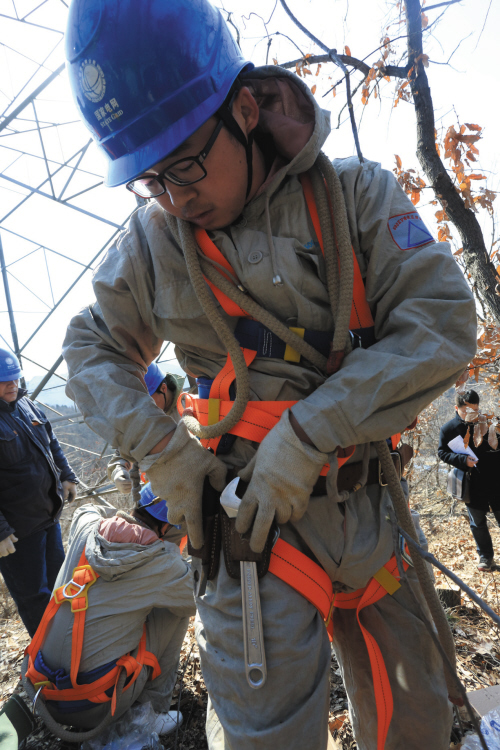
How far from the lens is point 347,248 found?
1.44 metres

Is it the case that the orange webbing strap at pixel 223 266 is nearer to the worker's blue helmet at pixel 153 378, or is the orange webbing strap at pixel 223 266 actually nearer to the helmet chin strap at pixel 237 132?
the helmet chin strap at pixel 237 132

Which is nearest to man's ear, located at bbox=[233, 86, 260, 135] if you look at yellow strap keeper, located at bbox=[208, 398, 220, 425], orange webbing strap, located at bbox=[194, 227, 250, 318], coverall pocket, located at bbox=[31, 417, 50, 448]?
orange webbing strap, located at bbox=[194, 227, 250, 318]

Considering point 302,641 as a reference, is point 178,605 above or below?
below

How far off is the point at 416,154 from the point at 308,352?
2.12m

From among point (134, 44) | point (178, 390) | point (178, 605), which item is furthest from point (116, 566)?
point (134, 44)

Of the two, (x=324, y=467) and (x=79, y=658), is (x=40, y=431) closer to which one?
(x=79, y=658)

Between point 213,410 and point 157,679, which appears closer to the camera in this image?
point 213,410

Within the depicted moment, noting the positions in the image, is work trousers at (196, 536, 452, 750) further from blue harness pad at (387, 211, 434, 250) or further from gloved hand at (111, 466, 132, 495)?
gloved hand at (111, 466, 132, 495)

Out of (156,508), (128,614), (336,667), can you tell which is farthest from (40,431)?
(336,667)

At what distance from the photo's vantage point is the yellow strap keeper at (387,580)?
1.60m

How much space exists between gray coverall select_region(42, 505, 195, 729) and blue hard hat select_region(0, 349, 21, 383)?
1.83 meters

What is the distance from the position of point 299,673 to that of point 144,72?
179 centimetres

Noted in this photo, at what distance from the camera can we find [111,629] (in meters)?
2.92

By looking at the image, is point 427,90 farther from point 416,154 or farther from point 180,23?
point 180,23
